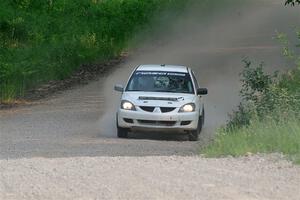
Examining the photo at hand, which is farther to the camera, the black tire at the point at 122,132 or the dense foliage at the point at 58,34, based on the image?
the dense foliage at the point at 58,34

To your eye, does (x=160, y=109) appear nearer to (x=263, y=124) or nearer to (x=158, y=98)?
(x=158, y=98)

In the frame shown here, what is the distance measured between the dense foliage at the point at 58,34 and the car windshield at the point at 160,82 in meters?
7.30

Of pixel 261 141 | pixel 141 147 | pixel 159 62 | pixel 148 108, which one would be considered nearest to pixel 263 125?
pixel 261 141

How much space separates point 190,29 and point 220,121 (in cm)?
2095

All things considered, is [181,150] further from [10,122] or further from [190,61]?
[190,61]

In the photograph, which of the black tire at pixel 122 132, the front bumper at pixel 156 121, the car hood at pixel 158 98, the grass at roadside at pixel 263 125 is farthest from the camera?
the black tire at pixel 122 132

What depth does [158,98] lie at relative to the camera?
17.1 metres

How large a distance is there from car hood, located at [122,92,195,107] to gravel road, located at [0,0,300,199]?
81cm

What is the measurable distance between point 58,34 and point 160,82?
1489cm

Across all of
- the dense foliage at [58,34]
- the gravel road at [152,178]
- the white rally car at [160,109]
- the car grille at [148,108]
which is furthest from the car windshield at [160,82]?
the dense foliage at [58,34]

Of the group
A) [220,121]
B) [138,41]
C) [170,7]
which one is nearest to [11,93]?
[220,121]

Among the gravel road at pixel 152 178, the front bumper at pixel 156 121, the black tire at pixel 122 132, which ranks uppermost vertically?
the gravel road at pixel 152 178

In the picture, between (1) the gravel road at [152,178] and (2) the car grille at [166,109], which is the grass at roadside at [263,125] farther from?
(2) the car grille at [166,109]

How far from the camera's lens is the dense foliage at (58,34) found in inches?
1065
